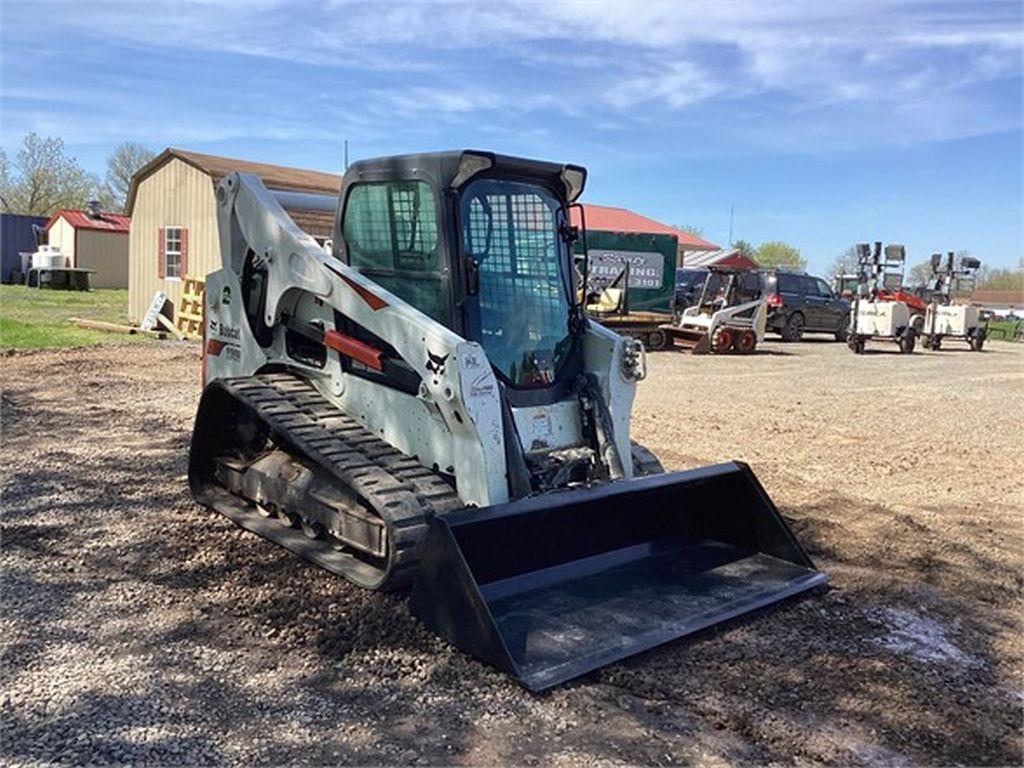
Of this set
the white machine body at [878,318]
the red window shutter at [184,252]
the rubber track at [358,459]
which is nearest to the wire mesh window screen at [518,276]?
the rubber track at [358,459]

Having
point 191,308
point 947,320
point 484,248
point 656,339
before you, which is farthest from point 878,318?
point 484,248

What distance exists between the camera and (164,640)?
163 inches

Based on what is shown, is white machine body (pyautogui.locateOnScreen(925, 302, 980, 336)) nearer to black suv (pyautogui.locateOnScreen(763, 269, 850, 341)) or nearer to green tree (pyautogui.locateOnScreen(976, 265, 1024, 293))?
black suv (pyautogui.locateOnScreen(763, 269, 850, 341))

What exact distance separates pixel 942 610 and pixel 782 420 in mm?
6216

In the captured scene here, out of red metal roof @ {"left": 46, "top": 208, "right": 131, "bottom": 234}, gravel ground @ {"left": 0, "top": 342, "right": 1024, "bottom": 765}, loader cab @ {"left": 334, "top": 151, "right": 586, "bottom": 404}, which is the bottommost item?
gravel ground @ {"left": 0, "top": 342, "right": 1024, "bottom": 765}

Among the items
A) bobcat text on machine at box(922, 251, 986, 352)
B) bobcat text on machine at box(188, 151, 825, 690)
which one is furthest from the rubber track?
bobcat text on machine at box(922, 251, 986, 352)

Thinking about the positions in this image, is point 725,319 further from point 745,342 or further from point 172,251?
point 172,251

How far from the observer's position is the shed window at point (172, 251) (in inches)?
781

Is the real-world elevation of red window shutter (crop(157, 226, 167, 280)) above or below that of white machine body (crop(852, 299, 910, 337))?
above

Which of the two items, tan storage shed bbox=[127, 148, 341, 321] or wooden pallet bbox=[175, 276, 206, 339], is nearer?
wooden pallet bbox=[175, 276, 206, 339]

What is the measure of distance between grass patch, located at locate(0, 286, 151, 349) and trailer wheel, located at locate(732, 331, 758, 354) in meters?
11.8

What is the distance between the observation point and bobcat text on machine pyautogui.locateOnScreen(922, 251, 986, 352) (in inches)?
946

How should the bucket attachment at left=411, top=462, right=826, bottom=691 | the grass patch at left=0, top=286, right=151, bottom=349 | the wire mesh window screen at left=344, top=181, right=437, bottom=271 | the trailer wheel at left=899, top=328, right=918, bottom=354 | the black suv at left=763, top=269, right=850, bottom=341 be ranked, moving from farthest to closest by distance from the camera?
the black suv at left=763, top=269, right=850, bottom=341, the trailer wheel at left=899, top=328, right=918, bottom=354, the grass patch at left=0, top=286, right=151, bottom=349, the wire mesh window screen at left=344, top=181, right=437, bottom=271, the bucket attachment at left=411, top=462, right=826, bottom=691

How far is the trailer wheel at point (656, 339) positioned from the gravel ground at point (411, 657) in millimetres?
12356
